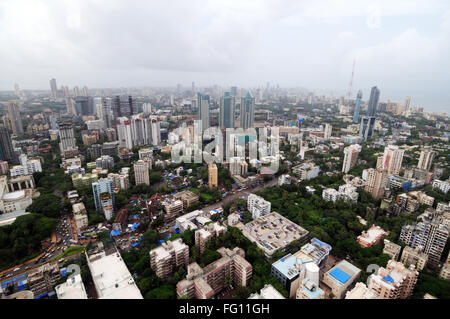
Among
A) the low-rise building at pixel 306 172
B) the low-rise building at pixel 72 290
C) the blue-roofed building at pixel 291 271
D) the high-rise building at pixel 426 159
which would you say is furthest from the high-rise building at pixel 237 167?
the high-rise building at pixel 426 159

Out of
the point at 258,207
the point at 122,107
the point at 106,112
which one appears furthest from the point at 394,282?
the point at 106,112

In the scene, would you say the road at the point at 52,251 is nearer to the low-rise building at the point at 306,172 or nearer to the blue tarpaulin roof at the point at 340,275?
the blue tarpaulin roof at the point at 340,275

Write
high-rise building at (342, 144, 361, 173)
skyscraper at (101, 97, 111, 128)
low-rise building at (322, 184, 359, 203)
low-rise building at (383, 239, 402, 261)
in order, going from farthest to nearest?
skyscraper at (101, 97, 111, 128) < high-rise building at (342, 144, 361, 173) < low-rise building at (322, 184, 359, 203) < low-rise building at (383, 239, 402, 261)

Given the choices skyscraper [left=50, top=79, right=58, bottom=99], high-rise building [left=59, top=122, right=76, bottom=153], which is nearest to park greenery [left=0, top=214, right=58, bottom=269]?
high-rise building [left=59, top=122, right=76, bottom=153]

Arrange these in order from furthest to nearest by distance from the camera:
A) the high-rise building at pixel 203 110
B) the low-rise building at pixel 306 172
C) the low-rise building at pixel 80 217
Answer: the high-rise building at pixel 203 110 → the low-rise building at pixel 306 172 → the low-rise building at pixel 80 217

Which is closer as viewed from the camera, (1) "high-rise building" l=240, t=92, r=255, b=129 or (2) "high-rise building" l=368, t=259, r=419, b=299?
(2) "high-rise building" l=368, t=259, r=419, b=299

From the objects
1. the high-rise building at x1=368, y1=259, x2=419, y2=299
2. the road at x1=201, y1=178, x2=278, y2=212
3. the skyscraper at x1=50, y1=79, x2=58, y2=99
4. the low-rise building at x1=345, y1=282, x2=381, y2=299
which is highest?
the skyscraper at x1=50, y1=79, x2=58, y2=99

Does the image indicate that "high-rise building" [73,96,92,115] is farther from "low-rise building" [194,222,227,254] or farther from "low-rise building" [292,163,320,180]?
"low-rise building" [194,222,227,254]

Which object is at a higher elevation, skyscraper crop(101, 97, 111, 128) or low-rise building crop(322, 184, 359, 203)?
skyscraper crop(101, 97, 111, 128)
